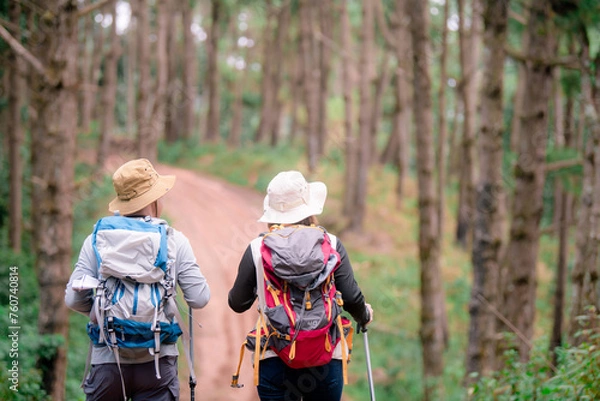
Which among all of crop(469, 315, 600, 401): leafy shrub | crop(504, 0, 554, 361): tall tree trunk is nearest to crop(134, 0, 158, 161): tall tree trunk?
crop(504, 0, 554, 361): tall tree trunk

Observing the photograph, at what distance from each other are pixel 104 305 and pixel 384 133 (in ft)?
143

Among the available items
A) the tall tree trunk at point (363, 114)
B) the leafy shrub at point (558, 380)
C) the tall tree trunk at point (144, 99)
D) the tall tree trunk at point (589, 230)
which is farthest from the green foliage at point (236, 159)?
the leafy shrub at point (558, 380)

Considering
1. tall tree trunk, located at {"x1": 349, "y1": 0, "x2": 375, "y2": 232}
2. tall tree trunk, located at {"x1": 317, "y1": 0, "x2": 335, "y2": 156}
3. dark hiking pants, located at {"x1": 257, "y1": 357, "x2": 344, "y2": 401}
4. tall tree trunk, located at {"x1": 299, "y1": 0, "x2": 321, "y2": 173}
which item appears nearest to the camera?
dark hiking pants, located at {"x1": 257, "y1": 357, "x2": 344, "y2": 401}

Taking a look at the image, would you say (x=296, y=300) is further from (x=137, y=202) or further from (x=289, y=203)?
(x=137, y=202)

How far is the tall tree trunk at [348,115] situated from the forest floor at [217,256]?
2.96m

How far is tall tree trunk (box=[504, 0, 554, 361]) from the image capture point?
377 inches

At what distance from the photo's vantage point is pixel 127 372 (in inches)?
153

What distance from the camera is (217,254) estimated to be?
55.9 feet

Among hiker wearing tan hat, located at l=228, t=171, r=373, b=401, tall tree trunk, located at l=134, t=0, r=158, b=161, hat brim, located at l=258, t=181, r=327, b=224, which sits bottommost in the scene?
hiker wearing tan hat, located at l=228, t=171, r=373, b=401

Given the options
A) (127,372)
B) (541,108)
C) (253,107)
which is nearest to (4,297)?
(127,372)

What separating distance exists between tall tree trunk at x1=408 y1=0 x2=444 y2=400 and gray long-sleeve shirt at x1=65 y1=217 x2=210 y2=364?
7.24m

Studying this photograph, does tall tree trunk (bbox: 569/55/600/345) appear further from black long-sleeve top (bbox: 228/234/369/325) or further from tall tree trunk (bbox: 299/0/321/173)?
tall tree trunk (bbox: 299/0/321/173)

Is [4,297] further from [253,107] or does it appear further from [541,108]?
[253,107]

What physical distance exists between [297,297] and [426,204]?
7354 millimetres
